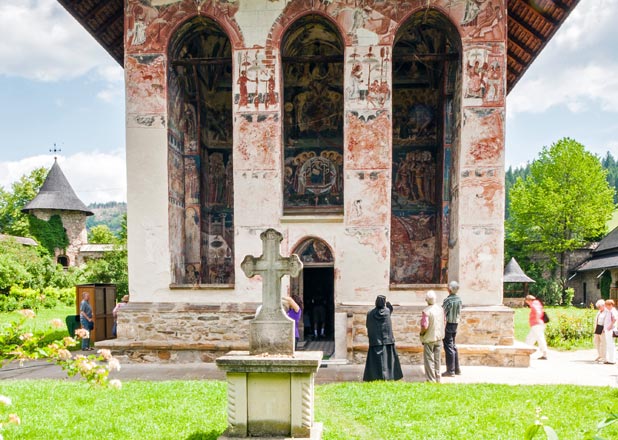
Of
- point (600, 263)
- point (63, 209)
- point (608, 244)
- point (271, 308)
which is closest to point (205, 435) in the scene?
point (271, 308)

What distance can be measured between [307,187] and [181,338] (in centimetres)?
591

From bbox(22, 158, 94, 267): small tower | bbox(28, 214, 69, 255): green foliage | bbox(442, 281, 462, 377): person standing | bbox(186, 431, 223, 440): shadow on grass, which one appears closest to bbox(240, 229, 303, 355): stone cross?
bbox(186, 431, 223, 440): shadow on grass

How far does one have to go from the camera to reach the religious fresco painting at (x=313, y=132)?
15.9 meters

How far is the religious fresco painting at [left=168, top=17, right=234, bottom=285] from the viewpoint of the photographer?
1460 cm

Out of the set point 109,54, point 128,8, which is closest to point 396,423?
point 128,8

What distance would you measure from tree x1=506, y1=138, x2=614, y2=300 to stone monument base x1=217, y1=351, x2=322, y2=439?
36059 millimetres

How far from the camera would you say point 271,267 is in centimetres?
642

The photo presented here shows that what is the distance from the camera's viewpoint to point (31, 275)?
28.7 meters

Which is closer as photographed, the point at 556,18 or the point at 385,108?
the point at 385,108

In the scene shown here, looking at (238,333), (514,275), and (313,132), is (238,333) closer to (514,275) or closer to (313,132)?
(313,132)

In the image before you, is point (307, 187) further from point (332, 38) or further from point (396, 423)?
point (396, 423)

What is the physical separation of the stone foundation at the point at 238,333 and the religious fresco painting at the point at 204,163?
182 centimetres

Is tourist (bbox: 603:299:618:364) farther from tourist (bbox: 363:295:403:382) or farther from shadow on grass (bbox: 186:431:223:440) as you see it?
shadow on grass (bbox: 186:431:223:440)

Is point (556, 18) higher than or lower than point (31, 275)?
higher
